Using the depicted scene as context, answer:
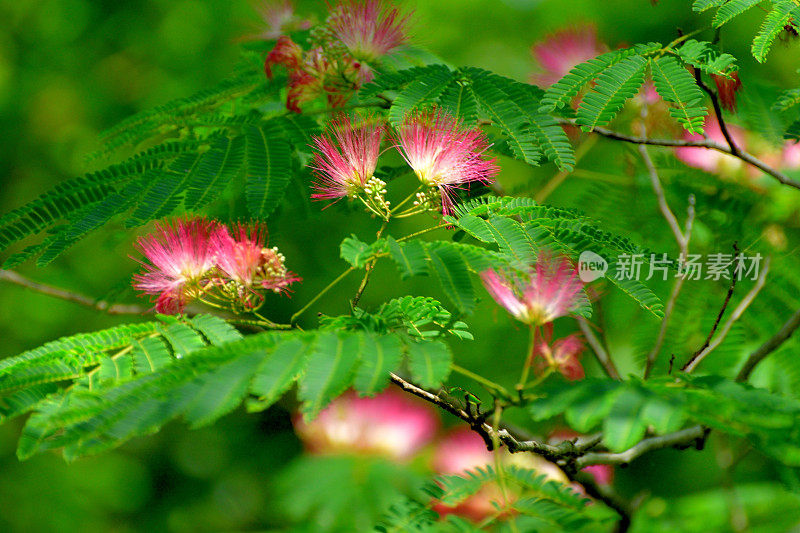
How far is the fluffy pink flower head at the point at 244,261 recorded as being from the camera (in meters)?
1.52

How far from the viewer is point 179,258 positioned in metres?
1.56

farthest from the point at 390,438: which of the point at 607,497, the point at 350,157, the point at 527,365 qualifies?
the point at 527,365

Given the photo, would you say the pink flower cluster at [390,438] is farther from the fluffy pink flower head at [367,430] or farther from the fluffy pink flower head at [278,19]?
the fluffy pink flower head at [278,19]

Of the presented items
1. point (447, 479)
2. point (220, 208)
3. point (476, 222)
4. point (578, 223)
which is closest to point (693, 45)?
point (578, 223)

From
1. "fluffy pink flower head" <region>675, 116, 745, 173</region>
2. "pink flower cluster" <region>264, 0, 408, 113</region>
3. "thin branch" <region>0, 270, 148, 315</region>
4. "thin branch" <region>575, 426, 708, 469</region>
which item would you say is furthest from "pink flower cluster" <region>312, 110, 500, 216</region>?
"fluffy pink flower head" <region>675, 116, 745, 173</region>

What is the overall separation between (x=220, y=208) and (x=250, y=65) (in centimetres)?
53

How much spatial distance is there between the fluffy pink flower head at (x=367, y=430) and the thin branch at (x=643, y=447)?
32.5 inches

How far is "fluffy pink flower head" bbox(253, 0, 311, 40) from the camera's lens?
247 centimetres

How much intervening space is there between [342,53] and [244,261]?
2.53ft

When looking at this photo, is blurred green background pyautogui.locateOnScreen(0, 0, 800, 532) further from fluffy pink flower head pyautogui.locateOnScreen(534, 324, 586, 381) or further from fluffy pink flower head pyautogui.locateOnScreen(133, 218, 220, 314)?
fluffy pink flower head pyautogui.locateOnScreen(534, 324, 586, 381)

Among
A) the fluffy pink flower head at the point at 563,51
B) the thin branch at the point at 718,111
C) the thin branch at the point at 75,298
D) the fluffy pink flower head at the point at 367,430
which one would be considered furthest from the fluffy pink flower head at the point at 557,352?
the thin branch at the point at 75,298

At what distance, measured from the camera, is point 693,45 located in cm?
164

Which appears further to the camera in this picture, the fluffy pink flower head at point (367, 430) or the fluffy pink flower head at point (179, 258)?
the fluffy pink flower head at point (367, 430)

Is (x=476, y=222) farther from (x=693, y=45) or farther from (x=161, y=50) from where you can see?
(x=161, y=50)
